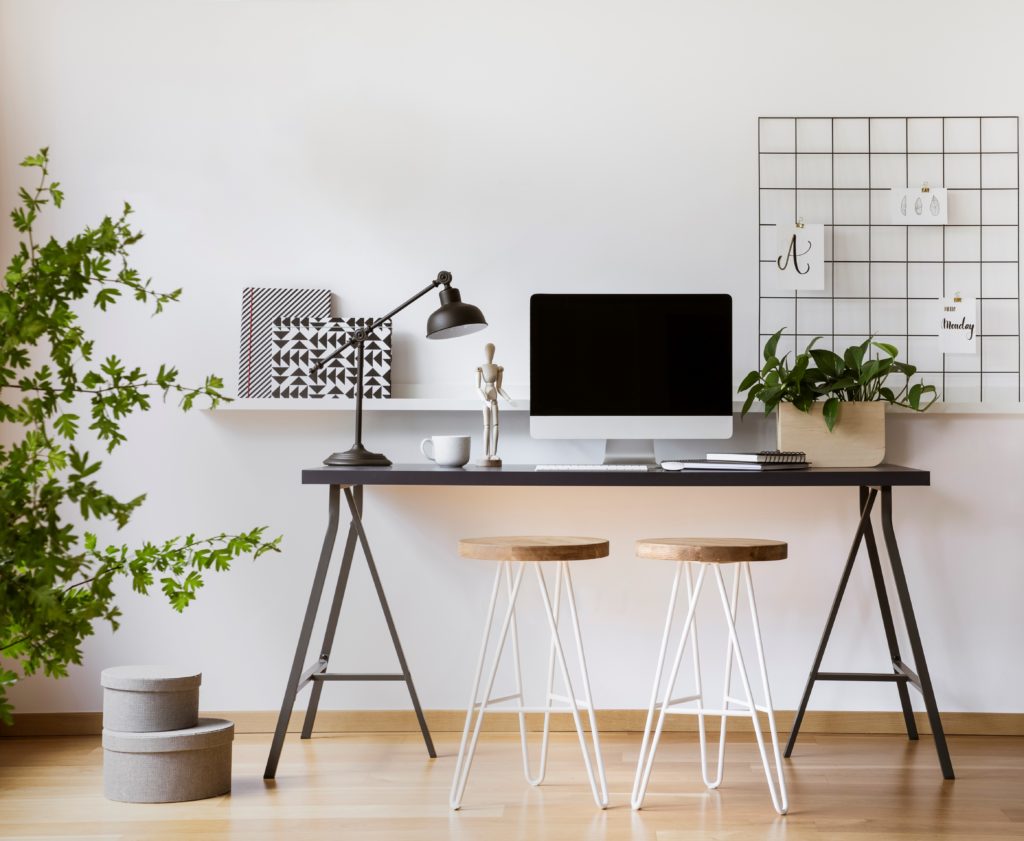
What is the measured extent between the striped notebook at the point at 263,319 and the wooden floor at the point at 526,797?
1.07m

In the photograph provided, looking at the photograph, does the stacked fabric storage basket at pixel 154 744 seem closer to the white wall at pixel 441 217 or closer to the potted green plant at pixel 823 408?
the white wall at pixel 441 217

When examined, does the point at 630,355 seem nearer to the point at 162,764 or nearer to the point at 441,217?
the point at 441,217

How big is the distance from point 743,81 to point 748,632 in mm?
1688

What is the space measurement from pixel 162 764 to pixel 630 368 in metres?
1.59

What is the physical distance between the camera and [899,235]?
123 inches

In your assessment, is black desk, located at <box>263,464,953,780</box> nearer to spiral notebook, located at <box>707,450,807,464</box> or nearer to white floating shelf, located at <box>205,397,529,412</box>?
spiral notebook, located at <box>707,450,807,464</box>

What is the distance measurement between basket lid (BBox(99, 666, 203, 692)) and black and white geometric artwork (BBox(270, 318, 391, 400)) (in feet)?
2.95

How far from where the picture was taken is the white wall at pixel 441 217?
3.13m

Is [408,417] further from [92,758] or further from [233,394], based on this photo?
[92,758]

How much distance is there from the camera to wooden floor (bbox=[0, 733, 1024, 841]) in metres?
2.25

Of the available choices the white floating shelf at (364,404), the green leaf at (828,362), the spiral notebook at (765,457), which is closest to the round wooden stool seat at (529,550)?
the spiral notebook at (765,457)

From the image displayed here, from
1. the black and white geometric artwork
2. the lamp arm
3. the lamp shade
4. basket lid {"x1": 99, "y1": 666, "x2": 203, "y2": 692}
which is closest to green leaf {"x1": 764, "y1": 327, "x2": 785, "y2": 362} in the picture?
the lamp shade

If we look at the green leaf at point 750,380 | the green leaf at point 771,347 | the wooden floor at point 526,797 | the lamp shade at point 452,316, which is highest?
the lamp shade at point 452,316

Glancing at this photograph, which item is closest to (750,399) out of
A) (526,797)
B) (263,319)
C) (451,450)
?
(451,450)
